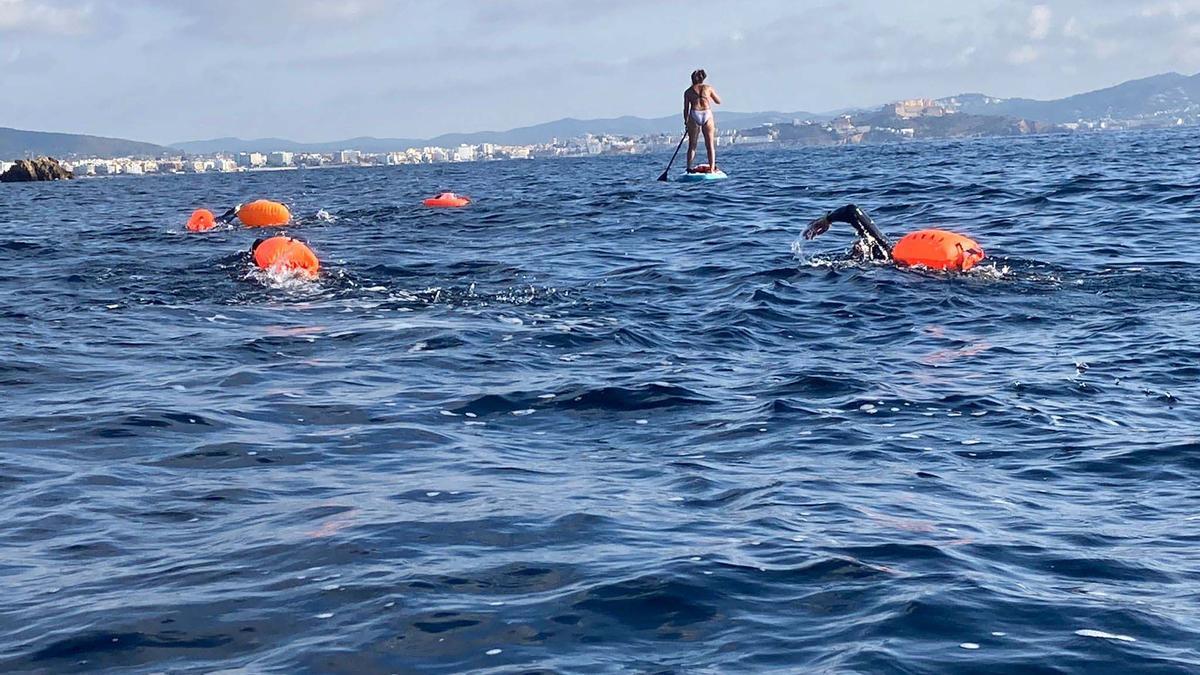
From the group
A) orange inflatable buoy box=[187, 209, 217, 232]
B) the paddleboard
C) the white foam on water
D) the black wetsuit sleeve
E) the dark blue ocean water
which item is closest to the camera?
the white foam on water

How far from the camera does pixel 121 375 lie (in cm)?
1254

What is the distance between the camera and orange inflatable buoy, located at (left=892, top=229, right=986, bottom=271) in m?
17.6

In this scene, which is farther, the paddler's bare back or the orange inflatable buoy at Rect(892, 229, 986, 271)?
the paddler's bare back

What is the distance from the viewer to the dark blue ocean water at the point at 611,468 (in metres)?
6.07

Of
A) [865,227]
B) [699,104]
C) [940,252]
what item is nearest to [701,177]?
[699,104]

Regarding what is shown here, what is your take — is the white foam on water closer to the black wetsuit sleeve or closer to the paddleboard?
the black wetsuit sleeve

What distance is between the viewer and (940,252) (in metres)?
17.6

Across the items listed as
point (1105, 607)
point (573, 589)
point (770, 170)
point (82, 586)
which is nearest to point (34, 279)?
point (82, 586)

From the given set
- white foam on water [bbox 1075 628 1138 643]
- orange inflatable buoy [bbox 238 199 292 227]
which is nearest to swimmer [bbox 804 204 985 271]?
white foam on water [bbox 1075 628 1138 643]

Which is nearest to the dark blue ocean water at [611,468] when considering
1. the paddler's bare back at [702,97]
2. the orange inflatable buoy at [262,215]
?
the orange inflatable buoy at [262,215]

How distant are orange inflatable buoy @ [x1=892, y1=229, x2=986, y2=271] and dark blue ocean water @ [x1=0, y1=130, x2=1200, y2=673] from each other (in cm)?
47

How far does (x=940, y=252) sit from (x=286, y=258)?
936 centimetres

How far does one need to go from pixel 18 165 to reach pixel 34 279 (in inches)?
3607

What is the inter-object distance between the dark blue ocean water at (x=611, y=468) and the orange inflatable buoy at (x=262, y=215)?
31.9 ft
